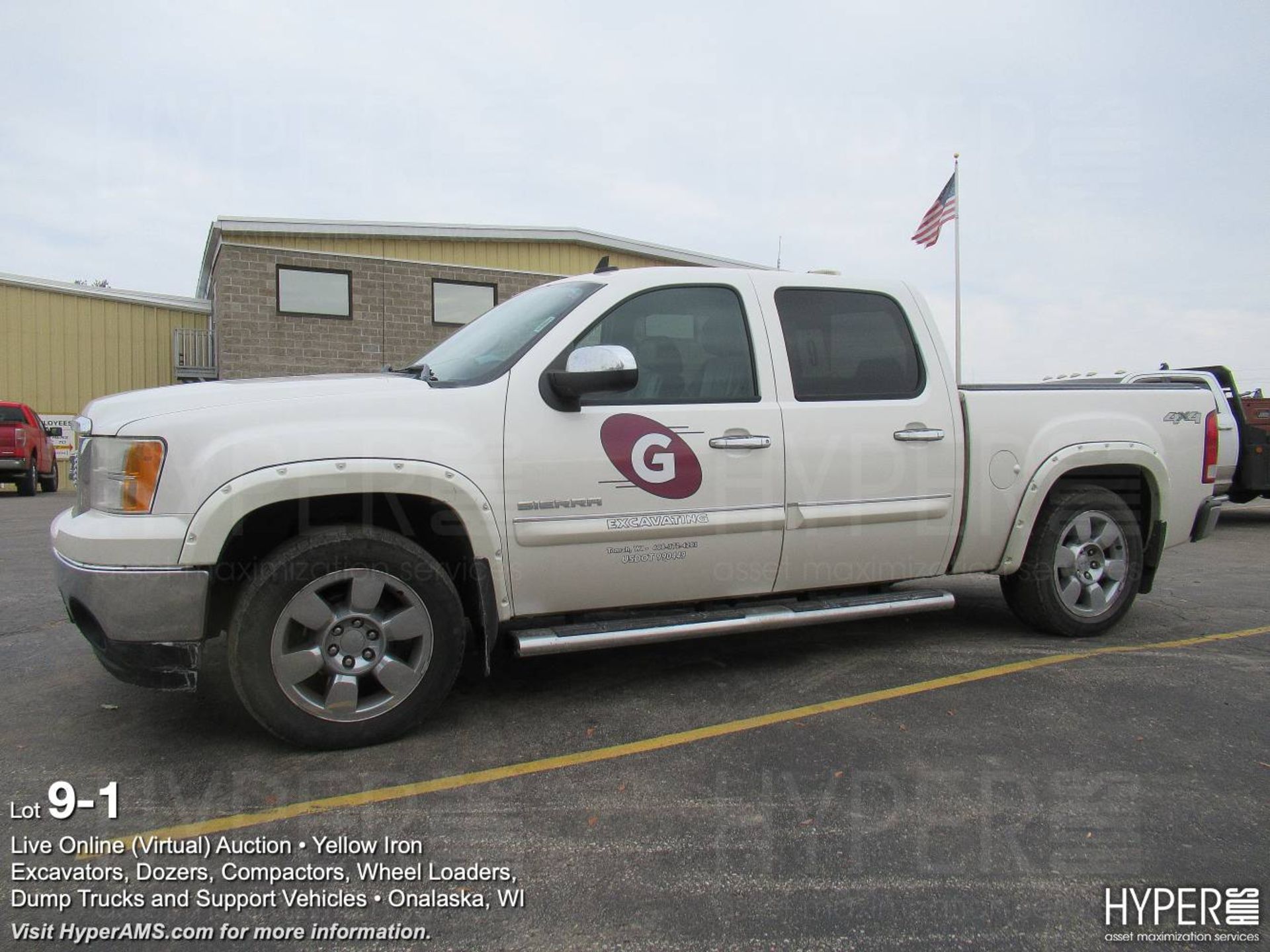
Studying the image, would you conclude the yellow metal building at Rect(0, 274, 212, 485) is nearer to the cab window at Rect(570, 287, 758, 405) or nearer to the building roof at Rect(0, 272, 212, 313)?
the building roof at Rect(0, 272, 212, 313)

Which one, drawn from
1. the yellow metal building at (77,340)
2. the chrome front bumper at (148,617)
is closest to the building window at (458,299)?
the yellow metal building at (77,340)

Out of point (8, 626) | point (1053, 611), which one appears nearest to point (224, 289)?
point (8, 626)

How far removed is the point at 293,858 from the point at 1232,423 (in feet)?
33.8

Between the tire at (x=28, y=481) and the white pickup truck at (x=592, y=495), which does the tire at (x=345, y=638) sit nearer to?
the white pickup truck at (x=592, y=495)

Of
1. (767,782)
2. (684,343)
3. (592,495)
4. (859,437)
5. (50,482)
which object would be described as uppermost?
(684,343)

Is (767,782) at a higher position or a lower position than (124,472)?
lower

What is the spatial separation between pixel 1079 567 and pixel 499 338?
10.9 ft

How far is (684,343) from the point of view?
159 inches

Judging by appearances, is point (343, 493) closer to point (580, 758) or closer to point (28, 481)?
point (580, 758)

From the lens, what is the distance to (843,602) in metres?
4.34

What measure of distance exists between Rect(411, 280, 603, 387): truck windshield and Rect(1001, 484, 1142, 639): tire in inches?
109

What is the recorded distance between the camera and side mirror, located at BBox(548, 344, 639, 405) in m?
3.48

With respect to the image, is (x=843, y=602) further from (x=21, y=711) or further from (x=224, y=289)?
(x=224, y=289)

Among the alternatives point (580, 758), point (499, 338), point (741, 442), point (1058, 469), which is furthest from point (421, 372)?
point (1058, 469)
